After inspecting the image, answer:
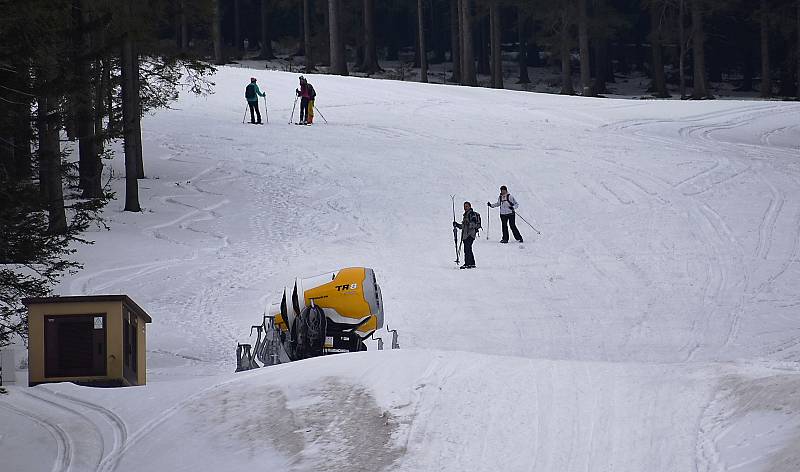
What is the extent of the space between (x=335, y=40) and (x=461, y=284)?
3757 cm

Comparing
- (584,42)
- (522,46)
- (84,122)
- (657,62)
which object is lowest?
(84,122)

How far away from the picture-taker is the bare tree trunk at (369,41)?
6588 centimetres

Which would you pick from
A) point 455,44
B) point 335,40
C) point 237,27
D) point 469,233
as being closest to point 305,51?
point 237,27

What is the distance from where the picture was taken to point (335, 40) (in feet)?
196

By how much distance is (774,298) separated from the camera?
2247 cm

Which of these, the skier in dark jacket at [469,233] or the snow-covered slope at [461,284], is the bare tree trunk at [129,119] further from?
the skier in dark jacket at [469,233]

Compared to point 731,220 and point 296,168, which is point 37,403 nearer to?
point 731,220

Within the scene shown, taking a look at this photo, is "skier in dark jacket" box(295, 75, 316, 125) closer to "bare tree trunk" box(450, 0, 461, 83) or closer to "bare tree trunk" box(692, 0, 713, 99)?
"bare tree trunk" box(692, 0, 713, 99)

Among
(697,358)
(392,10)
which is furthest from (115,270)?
(392,10)

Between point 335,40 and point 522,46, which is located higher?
point 522,46

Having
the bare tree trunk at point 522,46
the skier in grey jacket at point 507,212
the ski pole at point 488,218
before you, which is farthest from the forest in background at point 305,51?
the skier in grey jacket at point 507,212

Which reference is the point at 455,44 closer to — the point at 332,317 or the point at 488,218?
the point at 488,218

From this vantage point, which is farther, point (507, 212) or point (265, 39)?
point (265, 39)

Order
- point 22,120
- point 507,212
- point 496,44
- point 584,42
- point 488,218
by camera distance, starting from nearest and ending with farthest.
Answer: point 22,120, point 507,212, point 488,218, point 584,42, point 496,44
